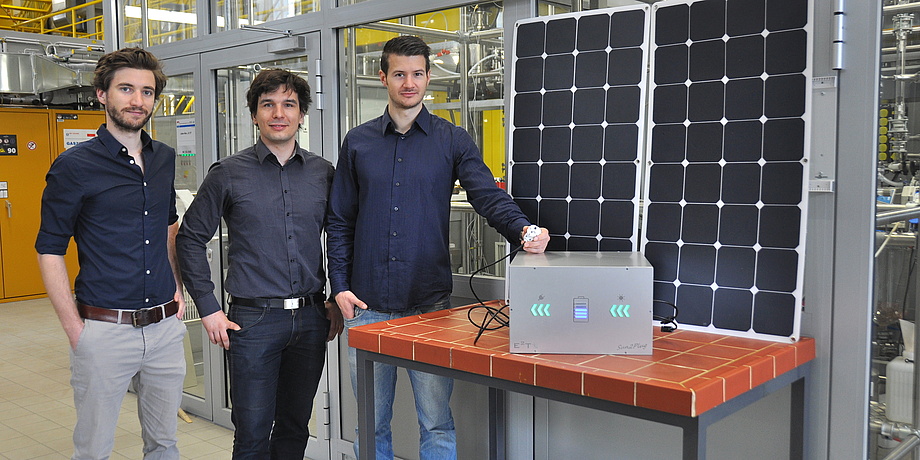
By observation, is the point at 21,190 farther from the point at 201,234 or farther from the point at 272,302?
the point at 272,302

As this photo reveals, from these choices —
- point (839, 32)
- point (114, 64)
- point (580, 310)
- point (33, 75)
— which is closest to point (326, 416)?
point (114, 64)

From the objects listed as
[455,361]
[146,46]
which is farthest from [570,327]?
[146,46]

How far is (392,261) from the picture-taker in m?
2.27

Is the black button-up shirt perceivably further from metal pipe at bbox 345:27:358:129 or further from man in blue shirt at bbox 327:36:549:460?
metal pipe at bbox 345:27:358:129

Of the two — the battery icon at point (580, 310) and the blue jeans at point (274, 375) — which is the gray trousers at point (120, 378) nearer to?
the blue jeans at point (274, 375)

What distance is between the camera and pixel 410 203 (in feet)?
7.45

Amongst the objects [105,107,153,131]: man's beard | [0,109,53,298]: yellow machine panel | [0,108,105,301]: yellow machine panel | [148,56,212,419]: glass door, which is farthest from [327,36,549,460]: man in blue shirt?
[0,109,53,298]: yellow machine panel

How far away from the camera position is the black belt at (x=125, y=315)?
227 cm

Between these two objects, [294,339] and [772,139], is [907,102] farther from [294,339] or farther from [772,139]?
[294,339]

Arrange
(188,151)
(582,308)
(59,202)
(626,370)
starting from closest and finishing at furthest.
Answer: (626,370) → (582,308) → (59,202) → (188,151)

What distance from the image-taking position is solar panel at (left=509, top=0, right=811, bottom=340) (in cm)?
185

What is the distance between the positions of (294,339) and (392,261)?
16.9 inches

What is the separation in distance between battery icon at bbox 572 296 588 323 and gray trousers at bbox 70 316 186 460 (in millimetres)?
1343

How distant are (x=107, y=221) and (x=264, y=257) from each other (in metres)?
0.46
